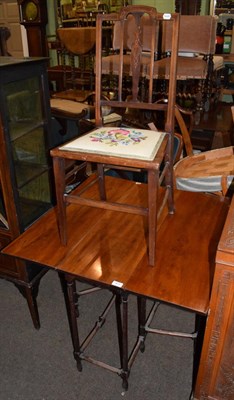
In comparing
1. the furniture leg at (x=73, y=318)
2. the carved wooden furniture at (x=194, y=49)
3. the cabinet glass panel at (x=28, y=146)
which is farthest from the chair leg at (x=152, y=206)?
→ the carved wooden furniture at (x=194, y=49)

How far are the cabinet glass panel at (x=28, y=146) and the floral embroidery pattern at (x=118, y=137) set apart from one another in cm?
31

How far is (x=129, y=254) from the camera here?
4.19 feet

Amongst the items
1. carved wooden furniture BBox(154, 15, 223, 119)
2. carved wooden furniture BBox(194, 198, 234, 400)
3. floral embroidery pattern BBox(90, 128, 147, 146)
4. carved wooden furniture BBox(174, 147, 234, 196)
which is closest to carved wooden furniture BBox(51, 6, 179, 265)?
floral embroidery pattern BBox(90, 128, 147, 146)

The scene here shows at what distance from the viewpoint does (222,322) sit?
0.95m

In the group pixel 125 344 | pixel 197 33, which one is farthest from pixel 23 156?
pixel 197 33

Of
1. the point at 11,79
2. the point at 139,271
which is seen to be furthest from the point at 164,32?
the point at 139,271

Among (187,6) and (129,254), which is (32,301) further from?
(187,6)

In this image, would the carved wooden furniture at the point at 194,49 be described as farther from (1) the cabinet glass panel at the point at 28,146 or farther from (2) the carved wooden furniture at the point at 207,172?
(1) the cabinet glass panel at the point at 28,146

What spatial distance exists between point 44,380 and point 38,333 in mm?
240

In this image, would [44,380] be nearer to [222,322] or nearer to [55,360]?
[55,360]

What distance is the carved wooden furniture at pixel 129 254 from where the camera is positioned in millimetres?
1116

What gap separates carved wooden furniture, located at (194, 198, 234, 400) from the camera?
34.2 inches

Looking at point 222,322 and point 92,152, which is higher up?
point 92,152

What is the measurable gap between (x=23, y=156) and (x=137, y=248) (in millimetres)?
628
